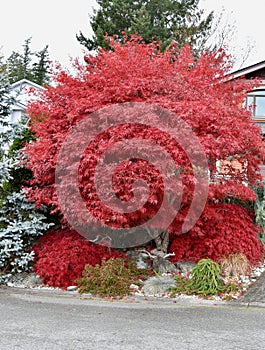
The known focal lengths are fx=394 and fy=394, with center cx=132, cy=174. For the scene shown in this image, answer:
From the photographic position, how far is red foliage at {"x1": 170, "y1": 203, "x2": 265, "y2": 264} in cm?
710

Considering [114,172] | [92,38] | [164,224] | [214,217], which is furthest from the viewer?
[92,38]

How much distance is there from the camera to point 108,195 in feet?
20.4

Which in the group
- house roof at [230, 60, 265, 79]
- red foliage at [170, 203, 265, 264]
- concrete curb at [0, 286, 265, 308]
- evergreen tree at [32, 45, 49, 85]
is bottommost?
concrete curb at [0, 286, 265, 308]

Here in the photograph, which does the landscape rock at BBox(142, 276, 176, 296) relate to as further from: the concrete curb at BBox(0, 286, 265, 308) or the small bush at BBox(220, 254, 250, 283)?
the small bush at BBox(220, 254, 250, 283)

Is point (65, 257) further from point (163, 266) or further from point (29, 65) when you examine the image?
point (29, 65)

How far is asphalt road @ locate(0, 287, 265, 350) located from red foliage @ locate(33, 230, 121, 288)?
535mm

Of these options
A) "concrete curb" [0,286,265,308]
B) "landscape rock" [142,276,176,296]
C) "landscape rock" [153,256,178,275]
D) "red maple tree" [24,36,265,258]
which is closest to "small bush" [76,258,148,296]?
"concrete curb" [0,286,265,308]

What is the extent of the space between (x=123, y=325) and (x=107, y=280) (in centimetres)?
159

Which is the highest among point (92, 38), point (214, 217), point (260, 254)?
point (92, 38)

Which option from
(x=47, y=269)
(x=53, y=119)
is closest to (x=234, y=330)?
(x=47, y=269)

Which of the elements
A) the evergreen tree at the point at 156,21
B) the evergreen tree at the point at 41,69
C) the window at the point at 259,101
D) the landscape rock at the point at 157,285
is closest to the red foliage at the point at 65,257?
the landscape rock at the point at 157,285

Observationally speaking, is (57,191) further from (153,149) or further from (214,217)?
(214,217)

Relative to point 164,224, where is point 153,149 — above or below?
above

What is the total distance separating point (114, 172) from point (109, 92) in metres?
1.57
